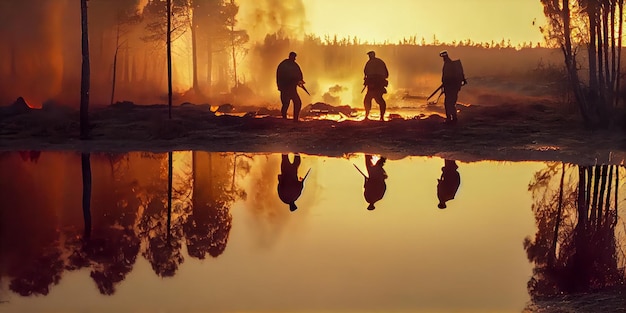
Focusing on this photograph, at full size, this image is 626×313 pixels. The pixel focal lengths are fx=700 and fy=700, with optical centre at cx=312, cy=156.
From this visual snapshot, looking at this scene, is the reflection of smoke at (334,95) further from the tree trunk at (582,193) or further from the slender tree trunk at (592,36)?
the tree trunk at (582,193)

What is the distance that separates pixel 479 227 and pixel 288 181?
4.64 metres

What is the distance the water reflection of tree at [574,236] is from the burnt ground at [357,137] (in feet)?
12.9

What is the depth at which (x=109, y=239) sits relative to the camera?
820cm

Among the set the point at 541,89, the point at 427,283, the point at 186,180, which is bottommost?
the point at 427,283

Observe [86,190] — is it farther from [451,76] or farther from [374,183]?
[451,76]

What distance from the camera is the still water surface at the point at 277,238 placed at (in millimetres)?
6105

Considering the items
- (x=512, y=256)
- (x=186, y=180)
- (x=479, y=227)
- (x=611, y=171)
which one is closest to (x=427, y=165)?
(x=611, y=171)

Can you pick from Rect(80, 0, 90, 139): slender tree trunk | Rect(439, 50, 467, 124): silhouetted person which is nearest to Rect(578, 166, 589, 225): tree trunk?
Rect(439, 50, 467, 124): silhouetted person

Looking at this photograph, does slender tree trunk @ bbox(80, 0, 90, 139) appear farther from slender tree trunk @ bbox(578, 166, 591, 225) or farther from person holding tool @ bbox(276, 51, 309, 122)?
slender tree trunk @ bbox(578, 166, 591, 225)

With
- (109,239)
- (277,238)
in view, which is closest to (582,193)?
(277,238)

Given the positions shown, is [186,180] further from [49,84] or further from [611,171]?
[49,84]

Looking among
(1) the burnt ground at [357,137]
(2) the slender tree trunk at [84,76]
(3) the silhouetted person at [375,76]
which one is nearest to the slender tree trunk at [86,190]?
(1) the burnt ground at [357,137]

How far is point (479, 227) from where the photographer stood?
8.97 metres

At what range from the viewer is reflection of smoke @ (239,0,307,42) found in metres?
44.3
